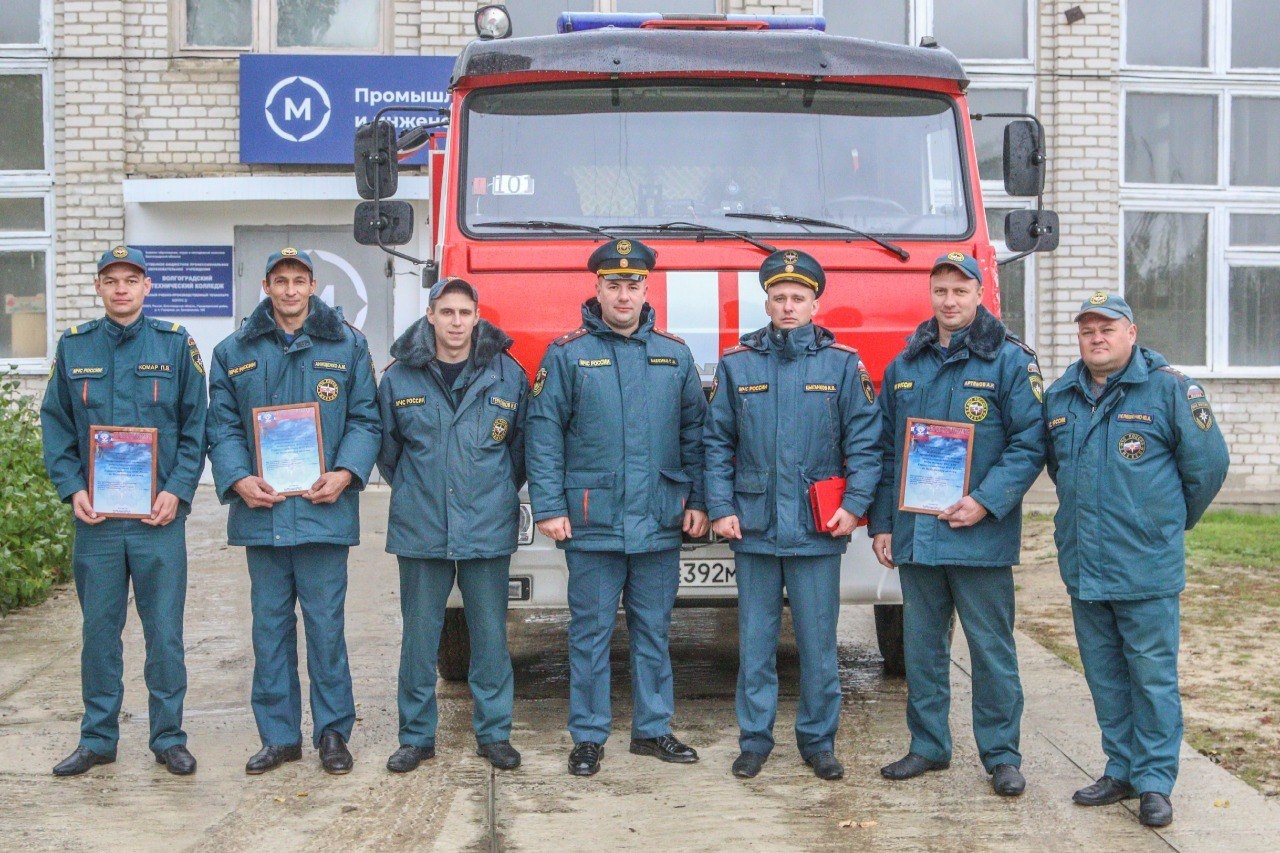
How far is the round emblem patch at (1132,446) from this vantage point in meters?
5.00

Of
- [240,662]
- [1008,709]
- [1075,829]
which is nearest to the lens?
[1075,829]

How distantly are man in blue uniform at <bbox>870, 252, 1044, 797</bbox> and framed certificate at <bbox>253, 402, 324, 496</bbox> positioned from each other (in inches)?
83.8

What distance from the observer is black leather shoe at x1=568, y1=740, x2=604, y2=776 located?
5.50m

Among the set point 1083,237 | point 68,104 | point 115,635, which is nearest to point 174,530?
point 115,635

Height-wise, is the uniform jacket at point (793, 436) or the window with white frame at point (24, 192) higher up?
the window with white frame at point (24, 192)

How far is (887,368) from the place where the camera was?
5570mm

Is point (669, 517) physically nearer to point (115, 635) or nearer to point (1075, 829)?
point (1075, 829)

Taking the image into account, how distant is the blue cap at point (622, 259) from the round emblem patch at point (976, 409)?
1244 mm

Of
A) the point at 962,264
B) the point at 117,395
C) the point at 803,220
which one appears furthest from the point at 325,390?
the point at 962,264

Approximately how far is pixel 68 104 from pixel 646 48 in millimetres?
9585

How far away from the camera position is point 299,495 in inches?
216

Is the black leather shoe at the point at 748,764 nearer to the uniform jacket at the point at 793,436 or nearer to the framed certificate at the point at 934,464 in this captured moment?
the uniform jacket at the point at 793,436

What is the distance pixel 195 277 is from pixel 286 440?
931cm

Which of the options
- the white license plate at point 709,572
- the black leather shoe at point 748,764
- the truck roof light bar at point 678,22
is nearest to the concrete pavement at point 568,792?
the black leather shoe at point 748,764
